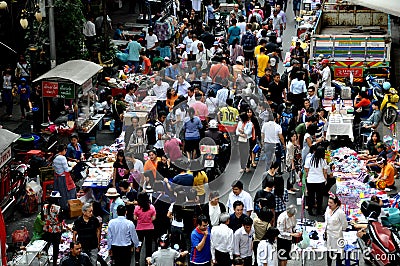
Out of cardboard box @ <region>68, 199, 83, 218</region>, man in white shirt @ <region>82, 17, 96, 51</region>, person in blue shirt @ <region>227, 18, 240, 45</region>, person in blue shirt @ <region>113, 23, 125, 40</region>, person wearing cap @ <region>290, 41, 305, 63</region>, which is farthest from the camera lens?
person in blue shirt @ <region>113, 23, 125, 40</region>

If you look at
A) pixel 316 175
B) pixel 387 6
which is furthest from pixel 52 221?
pixel 387 6

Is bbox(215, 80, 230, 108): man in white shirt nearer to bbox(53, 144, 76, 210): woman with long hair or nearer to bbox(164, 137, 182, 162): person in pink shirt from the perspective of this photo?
bbox(164, 137, 182, 162): person in pink shirt

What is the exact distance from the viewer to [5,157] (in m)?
18.9

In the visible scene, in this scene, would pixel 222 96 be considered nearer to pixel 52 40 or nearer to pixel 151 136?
pixel 151 136

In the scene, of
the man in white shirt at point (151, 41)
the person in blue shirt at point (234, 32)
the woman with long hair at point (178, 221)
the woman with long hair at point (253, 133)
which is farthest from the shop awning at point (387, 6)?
the man in white shirt at point (151, 41)

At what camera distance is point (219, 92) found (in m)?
23.0

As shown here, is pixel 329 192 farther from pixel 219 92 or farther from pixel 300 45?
pixel 300 45

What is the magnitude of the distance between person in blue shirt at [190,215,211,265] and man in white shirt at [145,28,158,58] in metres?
16.5

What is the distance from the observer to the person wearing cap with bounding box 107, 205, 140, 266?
1528 centimetres

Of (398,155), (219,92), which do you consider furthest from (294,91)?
(398,155)

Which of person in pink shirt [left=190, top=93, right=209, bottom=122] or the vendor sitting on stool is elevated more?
person in pink shirt [left=190, top=93, right=209, bottom=122]

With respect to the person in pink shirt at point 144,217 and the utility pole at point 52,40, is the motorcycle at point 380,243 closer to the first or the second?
the person in pink shirt at point 144,217

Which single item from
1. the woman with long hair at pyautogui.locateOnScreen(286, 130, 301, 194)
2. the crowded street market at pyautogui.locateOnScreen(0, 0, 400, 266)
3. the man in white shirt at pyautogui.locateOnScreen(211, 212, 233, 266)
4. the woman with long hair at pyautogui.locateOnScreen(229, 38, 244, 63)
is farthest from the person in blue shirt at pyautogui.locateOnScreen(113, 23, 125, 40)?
the man in white shirt at pyautogui.locateOnScreen(211, 212, 233, 266)

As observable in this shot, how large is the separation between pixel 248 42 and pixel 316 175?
436 inches
